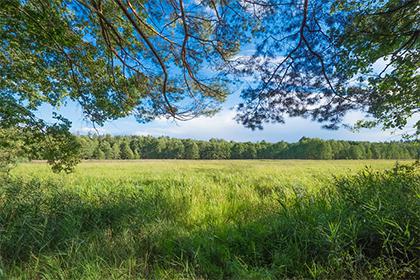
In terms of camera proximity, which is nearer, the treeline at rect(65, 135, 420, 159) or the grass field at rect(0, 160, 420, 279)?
the grass field at rect(0, 160, 420, 279)

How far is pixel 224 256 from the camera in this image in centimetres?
254

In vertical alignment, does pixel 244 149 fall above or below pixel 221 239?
above

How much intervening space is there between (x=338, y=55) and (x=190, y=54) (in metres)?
3.21

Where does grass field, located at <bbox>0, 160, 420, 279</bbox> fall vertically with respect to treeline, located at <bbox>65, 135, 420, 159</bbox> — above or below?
below

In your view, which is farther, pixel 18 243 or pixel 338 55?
pixel 338 55

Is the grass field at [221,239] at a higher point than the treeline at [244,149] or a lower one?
lower

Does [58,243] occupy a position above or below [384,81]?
below

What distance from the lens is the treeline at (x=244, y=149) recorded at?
62844 millimetres

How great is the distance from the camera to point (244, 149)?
77938 mm

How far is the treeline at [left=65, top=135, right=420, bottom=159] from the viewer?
62.8 m

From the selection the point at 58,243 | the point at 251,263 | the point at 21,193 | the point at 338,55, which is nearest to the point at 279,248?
the point at 251,263

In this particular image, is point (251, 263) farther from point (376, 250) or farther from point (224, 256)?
point (376, 250)

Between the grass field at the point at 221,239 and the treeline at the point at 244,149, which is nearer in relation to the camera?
the grass field at the point at 221,239

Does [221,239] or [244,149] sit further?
[244,149]
